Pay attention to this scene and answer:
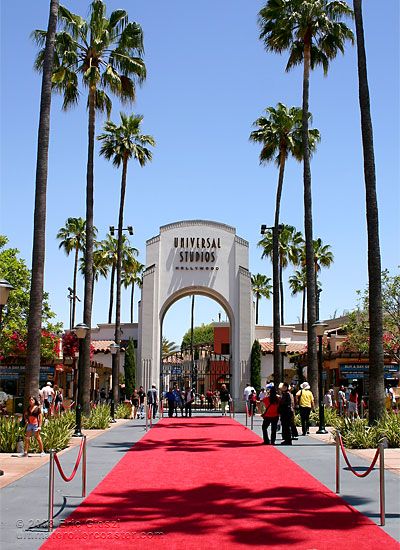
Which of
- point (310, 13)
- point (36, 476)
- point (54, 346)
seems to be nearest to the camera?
point (36, 476)

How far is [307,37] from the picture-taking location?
30.3 m

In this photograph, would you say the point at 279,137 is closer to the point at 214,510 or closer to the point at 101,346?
the point at 101,346

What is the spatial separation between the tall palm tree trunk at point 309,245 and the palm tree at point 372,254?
23.5ft

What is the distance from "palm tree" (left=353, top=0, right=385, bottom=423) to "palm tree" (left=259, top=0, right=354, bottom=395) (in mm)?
7398

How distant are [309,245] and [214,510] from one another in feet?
64.8

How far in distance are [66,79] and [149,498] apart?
20.1 meters

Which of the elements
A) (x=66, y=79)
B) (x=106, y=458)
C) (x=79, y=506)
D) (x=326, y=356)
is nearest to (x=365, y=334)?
(x=326, y=356)

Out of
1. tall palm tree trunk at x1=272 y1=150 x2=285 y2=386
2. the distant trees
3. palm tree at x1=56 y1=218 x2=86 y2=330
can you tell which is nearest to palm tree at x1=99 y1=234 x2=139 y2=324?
palm tree at x1=56 y1=218 x2=86 y2=330

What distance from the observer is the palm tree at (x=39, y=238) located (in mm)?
18922

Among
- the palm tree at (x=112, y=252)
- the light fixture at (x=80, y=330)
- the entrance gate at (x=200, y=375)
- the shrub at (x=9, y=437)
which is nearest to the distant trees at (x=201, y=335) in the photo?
the entrance gate at (x=200, y=375)

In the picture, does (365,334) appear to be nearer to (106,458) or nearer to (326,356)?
(326,356)

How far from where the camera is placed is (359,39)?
859 inches

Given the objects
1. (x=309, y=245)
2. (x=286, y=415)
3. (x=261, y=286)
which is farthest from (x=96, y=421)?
(x=261, y=286)

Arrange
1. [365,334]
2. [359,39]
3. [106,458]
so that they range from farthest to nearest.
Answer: [365,334] → [359,39] → [106,458]
